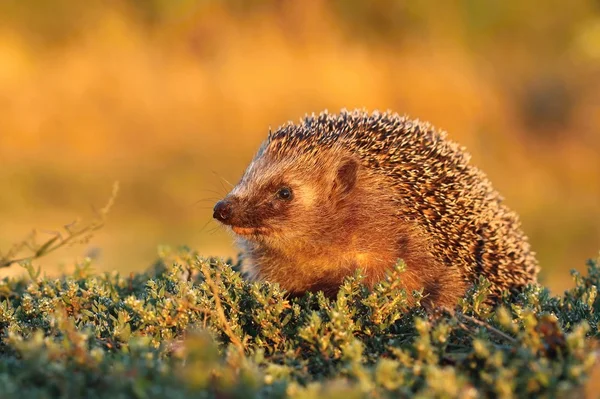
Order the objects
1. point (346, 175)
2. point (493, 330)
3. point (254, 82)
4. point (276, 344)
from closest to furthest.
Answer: point (493, 330) → point (276, 344) → point (346, 175) → point (254, 82)

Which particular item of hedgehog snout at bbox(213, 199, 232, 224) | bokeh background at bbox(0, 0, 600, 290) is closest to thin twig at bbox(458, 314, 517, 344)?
hedgehog snout at bbox(213, 199, 232, 224)

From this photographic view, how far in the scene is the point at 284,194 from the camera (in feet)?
16.3

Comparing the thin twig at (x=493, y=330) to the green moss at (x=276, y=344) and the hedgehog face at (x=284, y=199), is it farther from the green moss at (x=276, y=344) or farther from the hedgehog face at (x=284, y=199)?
the hedgehog face at (x=284, y=199)

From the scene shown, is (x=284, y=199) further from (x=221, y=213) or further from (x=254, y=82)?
(x=254, y=82)

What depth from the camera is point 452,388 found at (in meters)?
2.47

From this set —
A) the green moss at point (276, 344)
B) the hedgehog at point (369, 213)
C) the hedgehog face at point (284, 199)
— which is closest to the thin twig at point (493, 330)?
the green moss at point (276, 344)

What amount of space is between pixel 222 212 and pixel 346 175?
2.82 feet

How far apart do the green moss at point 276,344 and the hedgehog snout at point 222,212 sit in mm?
329

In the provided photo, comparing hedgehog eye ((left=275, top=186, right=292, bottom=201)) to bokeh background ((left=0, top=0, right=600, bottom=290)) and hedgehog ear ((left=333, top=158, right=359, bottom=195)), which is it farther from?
bokeh background ((left=0, top=0, right=600, bottom=290))

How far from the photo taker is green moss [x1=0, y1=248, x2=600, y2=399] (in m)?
2.55

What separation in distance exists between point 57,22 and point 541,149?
11688mm

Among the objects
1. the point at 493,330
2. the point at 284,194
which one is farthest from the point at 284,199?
the point at 493,330

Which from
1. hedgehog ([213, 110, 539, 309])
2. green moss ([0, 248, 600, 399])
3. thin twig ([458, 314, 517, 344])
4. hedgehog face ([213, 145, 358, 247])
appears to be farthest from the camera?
hedgehog face ([213, 145, 358, 247])

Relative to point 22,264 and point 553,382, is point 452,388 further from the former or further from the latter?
point 22,264
